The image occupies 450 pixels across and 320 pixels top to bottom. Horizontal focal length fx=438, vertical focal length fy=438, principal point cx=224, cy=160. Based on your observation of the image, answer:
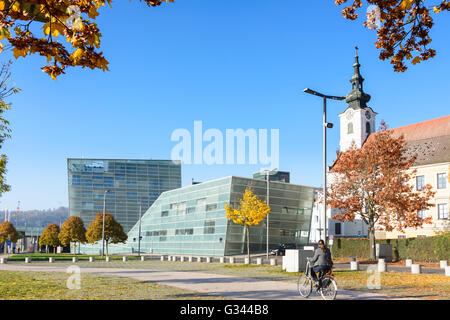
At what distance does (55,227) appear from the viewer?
74.9 m

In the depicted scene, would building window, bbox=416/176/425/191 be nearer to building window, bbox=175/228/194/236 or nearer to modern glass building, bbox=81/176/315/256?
modern glass building, bbox=81/176/315/256

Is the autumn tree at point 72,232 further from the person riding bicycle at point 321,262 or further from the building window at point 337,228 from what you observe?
the person riding bicycle at point 321,262

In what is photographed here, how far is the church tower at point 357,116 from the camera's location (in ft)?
282

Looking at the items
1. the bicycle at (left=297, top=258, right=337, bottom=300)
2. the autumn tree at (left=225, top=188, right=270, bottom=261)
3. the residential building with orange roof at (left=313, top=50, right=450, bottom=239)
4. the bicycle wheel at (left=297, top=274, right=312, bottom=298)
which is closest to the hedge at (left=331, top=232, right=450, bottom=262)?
the residential building with orange roof at (left=313, top=50, right=450, bottom=239)

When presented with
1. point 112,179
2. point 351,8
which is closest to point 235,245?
point 351,8

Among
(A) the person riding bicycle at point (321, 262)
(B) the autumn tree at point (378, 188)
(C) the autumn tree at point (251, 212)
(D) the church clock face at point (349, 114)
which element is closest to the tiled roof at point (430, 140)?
(D) the church clock face at point (349, 114)

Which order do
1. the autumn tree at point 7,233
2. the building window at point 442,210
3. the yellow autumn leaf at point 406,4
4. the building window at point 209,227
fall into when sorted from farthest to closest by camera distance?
the autumn tree at point 7,233
the building window at point 209,227
the building window at point 442,210
the yellow autumn leaf at point 406,4

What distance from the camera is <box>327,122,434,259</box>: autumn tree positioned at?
37.6 m

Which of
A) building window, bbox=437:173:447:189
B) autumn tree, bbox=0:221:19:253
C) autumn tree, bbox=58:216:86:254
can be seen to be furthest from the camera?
autumn tree, bbox=0:221:19:253

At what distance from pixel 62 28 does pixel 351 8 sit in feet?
16.2

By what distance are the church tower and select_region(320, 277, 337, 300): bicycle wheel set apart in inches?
2947

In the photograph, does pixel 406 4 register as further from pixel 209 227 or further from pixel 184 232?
pixel 184 232

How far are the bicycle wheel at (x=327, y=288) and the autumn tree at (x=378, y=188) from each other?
25846 millimetres

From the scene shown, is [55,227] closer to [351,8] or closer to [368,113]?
[368,113]
